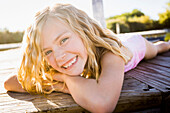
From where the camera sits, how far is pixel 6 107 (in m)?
1.39

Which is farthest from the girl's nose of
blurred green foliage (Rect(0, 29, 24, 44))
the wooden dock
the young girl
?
blurred green foliage (Rect(0, 29, 24, 44))

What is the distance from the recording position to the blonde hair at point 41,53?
1376 millimetres

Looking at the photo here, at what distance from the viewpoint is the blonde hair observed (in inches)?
54.2

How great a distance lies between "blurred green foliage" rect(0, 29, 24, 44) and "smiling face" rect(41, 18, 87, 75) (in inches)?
535

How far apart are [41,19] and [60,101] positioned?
639 millimetres

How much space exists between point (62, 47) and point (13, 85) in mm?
669

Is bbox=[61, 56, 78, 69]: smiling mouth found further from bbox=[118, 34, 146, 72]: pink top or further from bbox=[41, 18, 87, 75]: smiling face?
bbox=[118, 34, 146, 72]: pink top

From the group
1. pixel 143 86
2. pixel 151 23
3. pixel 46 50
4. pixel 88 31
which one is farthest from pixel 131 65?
pixel 151 23

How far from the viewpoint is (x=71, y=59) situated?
1.40 meters

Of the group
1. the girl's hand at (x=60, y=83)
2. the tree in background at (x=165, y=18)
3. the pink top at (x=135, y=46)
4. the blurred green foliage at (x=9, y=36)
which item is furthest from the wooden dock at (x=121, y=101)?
the tree in background at (x=165, y=18)

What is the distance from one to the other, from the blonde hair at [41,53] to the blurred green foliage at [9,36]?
13.3m

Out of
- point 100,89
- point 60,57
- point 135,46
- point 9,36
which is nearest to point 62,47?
point 60,57

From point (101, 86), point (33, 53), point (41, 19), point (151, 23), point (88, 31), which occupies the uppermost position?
point (41, 19)

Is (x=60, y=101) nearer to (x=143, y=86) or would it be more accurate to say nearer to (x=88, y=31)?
(x=88, y=31)
